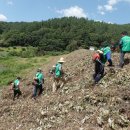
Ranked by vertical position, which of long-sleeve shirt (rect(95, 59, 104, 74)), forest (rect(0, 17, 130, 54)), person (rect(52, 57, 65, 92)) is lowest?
forest (rect(0, 17, 130, 54))

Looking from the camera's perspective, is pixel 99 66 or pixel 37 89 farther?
pixel 37 89

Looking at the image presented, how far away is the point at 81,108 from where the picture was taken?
1781 centimetres

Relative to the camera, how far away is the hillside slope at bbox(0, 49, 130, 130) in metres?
16.3

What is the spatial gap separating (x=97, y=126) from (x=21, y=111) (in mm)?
5476

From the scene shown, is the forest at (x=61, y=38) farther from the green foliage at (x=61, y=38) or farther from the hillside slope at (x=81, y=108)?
Result: the hillside slope at (x=81, y=108)

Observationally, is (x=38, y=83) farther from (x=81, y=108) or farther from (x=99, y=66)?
(x=81, y=108)

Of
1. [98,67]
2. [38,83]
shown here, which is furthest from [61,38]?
[98,67]

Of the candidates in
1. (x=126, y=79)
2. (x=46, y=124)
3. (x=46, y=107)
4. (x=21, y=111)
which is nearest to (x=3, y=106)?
(x=21, y=111)

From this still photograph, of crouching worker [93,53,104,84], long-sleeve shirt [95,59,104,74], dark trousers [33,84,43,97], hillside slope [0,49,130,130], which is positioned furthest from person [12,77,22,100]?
long-sleeve shirt [95,59,104,74]

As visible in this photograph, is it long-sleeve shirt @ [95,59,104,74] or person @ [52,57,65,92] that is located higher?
long-sleeve shirt @ [95,59,104,74]

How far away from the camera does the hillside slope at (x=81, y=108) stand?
16344 millimetres

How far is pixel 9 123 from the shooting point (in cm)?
1897

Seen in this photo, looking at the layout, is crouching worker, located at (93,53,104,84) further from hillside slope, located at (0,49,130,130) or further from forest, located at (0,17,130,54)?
forest, located at (0,17,130,54)

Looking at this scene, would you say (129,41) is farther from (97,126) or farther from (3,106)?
(3,106)
